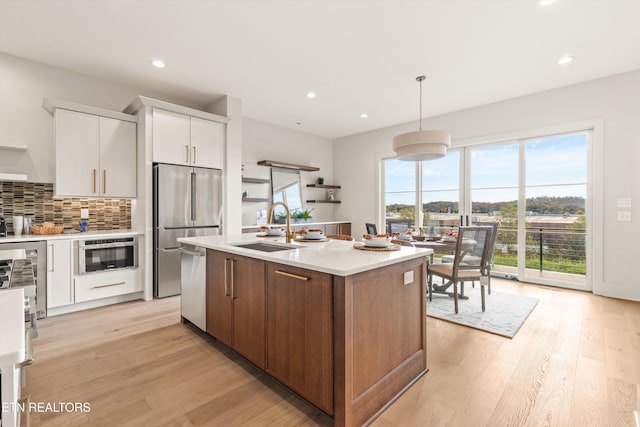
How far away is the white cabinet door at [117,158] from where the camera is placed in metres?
3.59

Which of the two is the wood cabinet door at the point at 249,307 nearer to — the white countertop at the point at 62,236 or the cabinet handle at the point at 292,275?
the cabinet handle at the point at 292,275

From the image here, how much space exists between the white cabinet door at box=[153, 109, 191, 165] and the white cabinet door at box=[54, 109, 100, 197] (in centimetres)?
65

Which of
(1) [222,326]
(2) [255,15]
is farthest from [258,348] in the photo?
(2) [255,15]

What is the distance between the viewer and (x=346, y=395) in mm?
1447

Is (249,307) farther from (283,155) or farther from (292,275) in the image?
(283,155)

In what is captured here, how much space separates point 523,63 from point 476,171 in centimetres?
193

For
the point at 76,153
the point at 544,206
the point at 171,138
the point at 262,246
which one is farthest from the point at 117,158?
the point at 544,206

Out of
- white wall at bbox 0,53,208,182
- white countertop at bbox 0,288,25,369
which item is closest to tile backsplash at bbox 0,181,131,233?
white wall at bbox 0,53,208,182

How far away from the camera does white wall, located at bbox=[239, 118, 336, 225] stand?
559cm

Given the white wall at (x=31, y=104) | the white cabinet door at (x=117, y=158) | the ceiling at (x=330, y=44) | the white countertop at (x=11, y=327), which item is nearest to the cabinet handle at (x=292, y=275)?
the white countertop at (x=11, y=327)

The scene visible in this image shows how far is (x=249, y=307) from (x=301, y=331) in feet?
1.80

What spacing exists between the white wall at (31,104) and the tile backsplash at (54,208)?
165 mm

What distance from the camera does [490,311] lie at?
127 inches

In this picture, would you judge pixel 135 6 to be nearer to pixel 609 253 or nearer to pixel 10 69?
pixel 10 69
